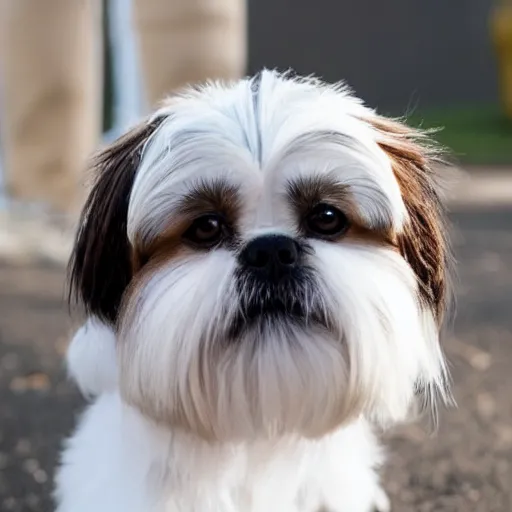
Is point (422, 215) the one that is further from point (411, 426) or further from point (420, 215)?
point (411, 426)

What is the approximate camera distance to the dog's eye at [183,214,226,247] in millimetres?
1574

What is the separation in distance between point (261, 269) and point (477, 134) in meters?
10.3

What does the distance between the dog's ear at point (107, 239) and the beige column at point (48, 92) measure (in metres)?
1.50

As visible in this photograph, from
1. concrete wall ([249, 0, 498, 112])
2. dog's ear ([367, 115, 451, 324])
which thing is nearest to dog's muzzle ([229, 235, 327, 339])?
dog's ear ([367, 115, 451, 324])

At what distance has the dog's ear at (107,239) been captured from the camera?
5.52 feet

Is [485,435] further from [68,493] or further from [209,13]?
[209,13]

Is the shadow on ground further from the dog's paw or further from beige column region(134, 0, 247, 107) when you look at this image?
beige column region(134, 0, 247, 107)

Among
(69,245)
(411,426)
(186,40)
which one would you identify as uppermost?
(186,40)

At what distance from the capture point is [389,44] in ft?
51.4

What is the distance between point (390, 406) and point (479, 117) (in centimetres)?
1226

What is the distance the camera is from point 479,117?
44.0 ft

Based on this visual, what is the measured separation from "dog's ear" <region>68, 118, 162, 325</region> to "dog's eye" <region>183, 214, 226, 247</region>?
143mm

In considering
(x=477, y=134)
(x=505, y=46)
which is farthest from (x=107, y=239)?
(x=505, y=46)

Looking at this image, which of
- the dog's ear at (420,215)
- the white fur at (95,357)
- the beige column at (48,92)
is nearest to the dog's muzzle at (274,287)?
the dog's ear at (420,215)
